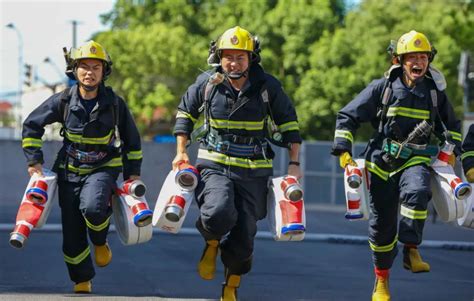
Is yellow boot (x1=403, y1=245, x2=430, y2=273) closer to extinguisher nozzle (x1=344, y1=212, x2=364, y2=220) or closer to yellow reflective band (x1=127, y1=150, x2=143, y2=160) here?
extinguisher nozzle (x1=344, y1=212, x2=364, y2=220)

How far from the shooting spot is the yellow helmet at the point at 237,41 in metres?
7.38

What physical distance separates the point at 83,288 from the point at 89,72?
1.76m

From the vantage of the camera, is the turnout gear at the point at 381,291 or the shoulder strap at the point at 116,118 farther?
the shoulder strap at the point at 116,118

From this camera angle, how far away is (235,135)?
746cm

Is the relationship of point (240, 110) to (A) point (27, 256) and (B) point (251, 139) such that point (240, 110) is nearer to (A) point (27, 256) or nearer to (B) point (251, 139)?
(B) point (251, 139)

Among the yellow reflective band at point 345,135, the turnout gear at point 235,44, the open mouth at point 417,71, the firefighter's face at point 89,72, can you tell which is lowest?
the yellow reflective band at point 345,135

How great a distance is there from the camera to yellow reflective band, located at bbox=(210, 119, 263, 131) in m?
7.43

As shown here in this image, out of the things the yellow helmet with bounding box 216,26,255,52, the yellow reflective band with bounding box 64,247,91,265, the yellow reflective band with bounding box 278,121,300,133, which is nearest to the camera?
the yellow helmet with bounding box 216,26,255,52

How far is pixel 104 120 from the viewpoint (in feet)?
25.9

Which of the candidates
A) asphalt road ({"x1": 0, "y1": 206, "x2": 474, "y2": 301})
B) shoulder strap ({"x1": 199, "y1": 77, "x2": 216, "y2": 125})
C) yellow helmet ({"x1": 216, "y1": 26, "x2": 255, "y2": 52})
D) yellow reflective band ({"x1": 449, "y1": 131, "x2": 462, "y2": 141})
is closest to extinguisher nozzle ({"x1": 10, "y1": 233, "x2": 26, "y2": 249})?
asphalt road ({"x1": 0, "y1": 206, "x2": 474, "y2": 301})

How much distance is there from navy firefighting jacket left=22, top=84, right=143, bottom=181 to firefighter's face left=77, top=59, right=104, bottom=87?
0.38ft

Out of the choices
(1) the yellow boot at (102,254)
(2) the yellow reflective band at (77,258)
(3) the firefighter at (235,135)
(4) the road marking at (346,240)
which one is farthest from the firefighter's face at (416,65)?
(4) the road marking at (346,240)

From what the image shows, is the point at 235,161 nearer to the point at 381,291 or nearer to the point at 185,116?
the point at 185,116

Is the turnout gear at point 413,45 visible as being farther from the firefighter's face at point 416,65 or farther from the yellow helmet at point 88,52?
the yellow helmet at point 88,52
